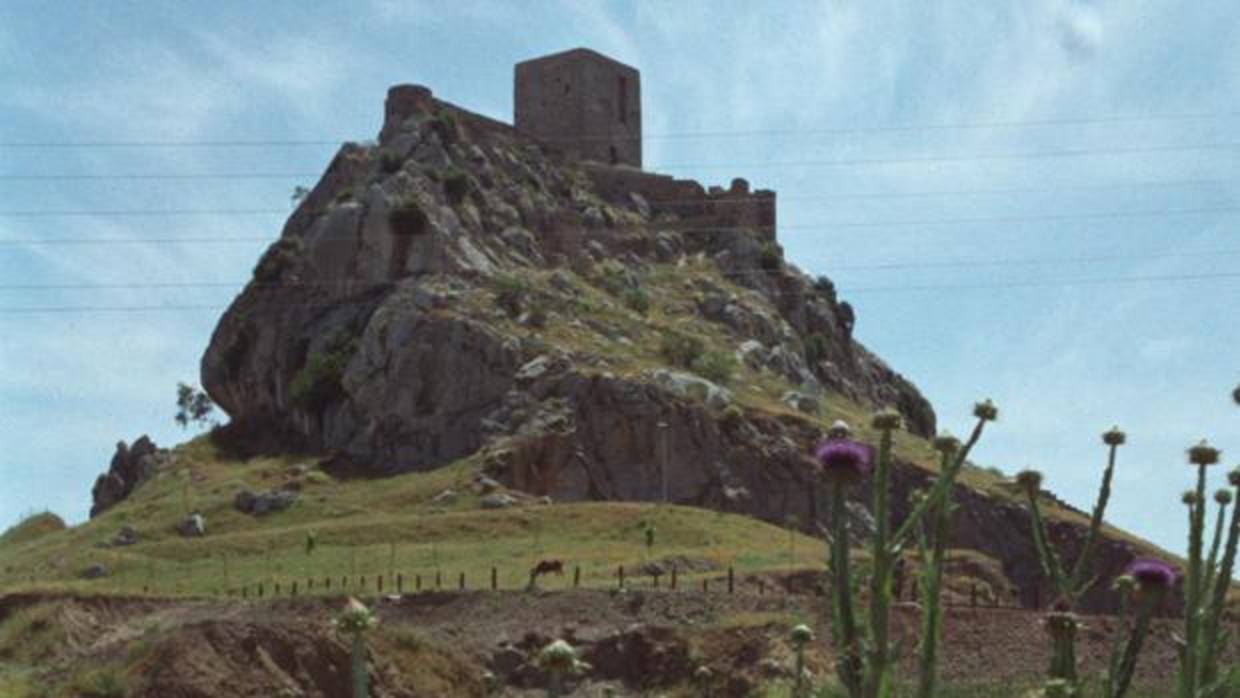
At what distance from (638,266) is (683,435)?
106ft

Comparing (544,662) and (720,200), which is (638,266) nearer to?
(720,200)

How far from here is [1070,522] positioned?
80000 millimetres

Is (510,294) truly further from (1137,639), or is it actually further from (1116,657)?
(1116,657)

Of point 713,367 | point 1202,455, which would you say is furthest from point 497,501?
point 1202,455

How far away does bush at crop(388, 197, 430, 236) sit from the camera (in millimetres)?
96125

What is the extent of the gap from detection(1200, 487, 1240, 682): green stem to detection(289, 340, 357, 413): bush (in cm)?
8280

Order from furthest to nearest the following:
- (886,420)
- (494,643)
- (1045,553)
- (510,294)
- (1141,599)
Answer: (510,294)
(494,643)
(1045,553)
(1141,599)
(886,420)

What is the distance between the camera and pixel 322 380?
300ft

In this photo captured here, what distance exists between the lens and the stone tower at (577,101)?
387 feet

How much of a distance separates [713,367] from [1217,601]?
272ft

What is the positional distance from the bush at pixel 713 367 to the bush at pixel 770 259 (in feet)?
80.5

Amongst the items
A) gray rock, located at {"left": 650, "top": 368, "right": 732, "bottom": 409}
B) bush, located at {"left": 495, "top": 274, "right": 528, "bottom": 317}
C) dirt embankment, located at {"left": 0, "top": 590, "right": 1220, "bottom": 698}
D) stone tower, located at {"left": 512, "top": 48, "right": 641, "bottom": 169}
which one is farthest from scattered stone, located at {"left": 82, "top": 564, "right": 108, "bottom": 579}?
stone tower, located at {"left": 512, "top": 48, "right": 641, "bottom": 169}

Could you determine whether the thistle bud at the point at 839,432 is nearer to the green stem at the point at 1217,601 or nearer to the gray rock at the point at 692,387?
the green stem at the point at 1217,601

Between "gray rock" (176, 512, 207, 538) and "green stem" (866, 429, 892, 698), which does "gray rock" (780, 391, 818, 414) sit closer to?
"gray rock" (176, 512, 207, 538)
